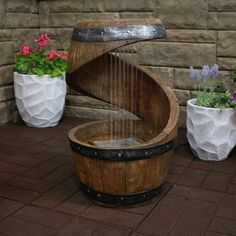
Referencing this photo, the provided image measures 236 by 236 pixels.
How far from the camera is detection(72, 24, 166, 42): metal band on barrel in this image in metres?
2.16

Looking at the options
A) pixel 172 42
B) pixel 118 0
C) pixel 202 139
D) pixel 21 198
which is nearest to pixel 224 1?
pixel 172 42

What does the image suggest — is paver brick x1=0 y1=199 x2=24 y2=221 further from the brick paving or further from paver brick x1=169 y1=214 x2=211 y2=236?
paver brick x1=169 y1=214 x2=211 y2=236

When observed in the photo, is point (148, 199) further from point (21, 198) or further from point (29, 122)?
point (29, 122)

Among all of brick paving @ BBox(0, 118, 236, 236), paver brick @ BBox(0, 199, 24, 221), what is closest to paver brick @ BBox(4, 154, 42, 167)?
brick paving @ BBox(0, 118, 236, 236)

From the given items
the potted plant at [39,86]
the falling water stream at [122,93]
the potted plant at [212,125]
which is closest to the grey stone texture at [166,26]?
the potted plant at [39,86]

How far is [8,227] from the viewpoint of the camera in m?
2.18

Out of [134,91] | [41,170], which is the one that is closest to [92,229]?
[41,170]

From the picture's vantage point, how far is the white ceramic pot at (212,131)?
124 inches

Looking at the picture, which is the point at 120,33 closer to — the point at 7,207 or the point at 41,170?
the point at 7,207

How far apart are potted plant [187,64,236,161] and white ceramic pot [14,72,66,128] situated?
1.51 m

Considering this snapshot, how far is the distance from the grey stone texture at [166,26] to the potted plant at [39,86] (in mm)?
234

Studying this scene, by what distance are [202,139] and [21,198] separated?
1.51m

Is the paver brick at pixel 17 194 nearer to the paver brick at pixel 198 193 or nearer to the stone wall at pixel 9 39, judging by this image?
the paver brick at pixel 198 193

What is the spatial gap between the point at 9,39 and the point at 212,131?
2421 millimetres
